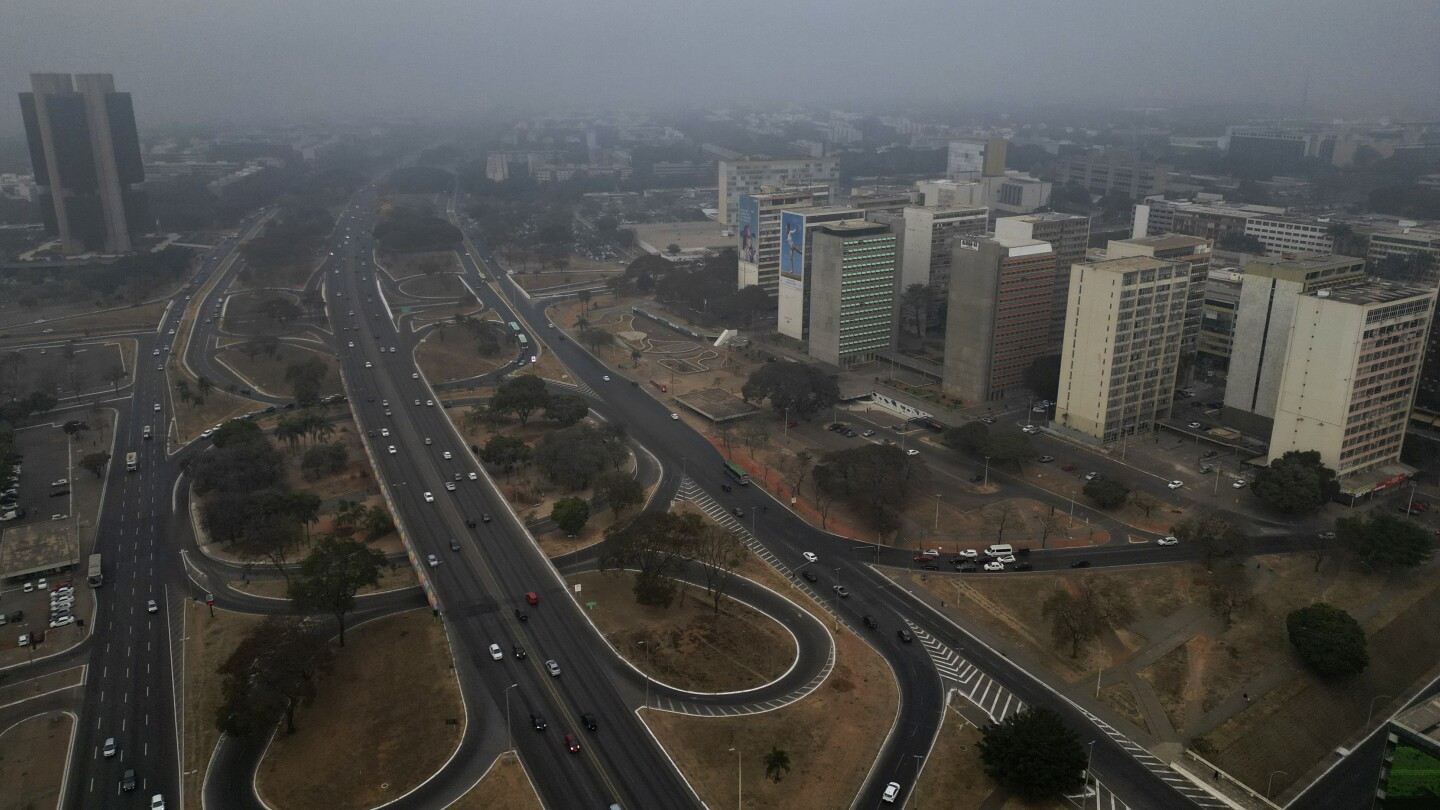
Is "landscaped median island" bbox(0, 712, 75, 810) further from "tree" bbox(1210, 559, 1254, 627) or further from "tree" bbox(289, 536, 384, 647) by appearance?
"tree" bbox(1210, 559, 1254, 627)

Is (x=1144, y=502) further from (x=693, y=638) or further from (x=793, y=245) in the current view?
(x=793, y=245)

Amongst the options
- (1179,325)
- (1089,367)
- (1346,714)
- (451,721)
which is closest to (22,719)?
(451,721)

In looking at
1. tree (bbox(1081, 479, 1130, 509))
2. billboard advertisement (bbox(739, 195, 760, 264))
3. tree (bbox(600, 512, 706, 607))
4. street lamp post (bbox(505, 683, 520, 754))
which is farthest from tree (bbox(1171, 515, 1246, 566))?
billboard advertisement (bbox(739, 195, 760, 264))

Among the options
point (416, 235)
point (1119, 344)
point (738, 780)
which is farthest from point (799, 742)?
point (416, 235)

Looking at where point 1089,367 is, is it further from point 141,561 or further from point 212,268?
point 212,268

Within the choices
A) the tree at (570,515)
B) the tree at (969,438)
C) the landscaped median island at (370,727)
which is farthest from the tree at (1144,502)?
the landscaped median island at (370,727)

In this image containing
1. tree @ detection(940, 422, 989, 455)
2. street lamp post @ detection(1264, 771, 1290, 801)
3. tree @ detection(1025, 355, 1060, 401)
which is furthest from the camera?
tree @ detection(1025, 355, 1060, 401)
